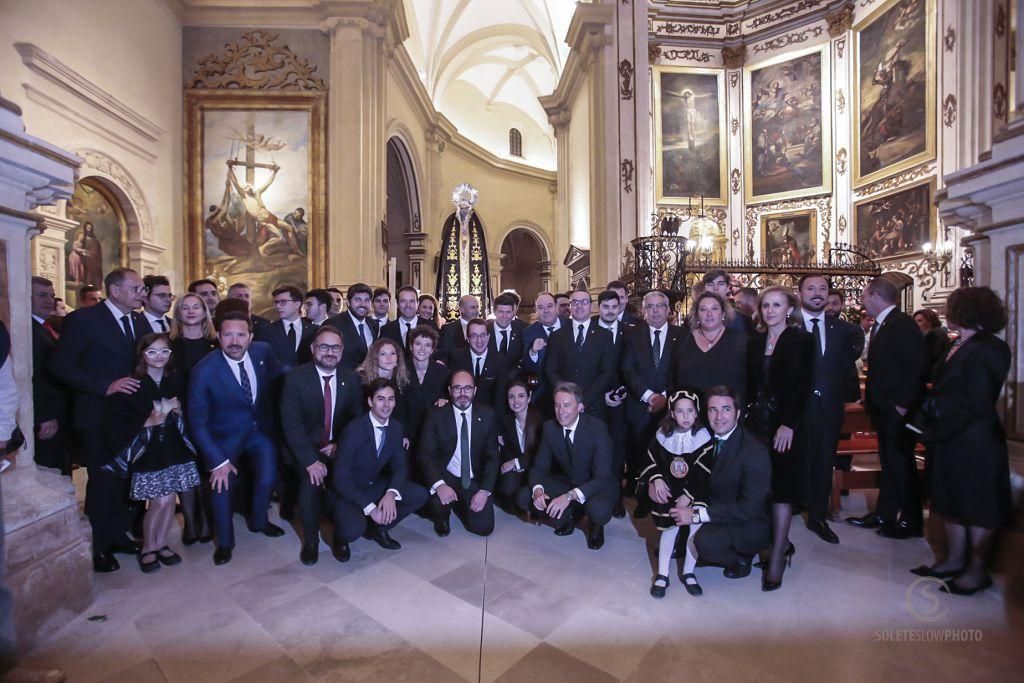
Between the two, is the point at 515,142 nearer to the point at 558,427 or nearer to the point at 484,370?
the point at 484,370

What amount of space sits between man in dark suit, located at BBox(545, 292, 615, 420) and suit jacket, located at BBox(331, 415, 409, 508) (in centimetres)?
141

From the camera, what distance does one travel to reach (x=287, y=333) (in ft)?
14.6

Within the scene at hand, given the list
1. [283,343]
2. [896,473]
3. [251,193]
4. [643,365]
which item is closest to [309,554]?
[283,343]

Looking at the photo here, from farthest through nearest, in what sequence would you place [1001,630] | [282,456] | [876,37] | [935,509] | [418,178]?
[418,178]
[876,37]
[282,456]
[935,509]
[1001,630]

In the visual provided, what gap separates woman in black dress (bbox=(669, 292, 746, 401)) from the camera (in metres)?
3.37

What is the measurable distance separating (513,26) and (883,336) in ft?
61.1

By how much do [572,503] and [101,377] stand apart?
9.99 feet

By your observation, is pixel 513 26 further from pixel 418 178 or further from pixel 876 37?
pixel 876 37

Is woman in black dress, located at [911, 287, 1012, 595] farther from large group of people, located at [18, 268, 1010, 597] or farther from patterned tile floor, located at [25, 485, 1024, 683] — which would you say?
patterned tile floor, located at [25, 485, 1024, 683]

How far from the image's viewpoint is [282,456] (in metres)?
3.75

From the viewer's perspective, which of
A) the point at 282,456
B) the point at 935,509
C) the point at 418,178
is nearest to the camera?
the point at 935,509

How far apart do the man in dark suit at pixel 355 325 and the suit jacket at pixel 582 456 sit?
75.4 inches

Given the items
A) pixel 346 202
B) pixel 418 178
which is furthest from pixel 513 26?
pixel 346 202

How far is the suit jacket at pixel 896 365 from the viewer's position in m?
3.30
